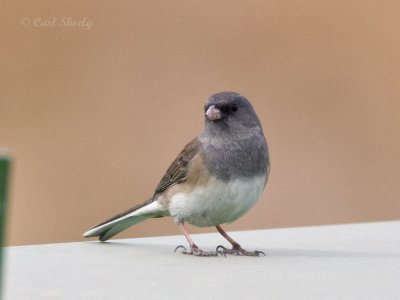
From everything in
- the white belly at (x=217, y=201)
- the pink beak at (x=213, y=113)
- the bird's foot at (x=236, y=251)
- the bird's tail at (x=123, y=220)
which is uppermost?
the pink beak at (x=213, y=113)

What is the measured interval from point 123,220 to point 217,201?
379 mm

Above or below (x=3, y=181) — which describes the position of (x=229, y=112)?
above

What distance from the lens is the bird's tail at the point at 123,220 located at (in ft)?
6.93

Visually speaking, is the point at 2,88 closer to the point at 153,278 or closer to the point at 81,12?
the point at 81,12

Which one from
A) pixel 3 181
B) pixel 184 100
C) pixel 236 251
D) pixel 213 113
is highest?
pixel 184 100

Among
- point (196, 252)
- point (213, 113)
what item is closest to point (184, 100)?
point (213, 113)

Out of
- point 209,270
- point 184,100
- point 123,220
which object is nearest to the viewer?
point 209,270

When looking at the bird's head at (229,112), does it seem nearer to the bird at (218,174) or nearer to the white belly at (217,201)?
the bird at (218,174)

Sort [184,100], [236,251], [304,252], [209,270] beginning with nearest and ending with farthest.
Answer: [209,270] → [304,252] → [236,251] → [184,100]

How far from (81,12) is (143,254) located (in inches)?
90.6

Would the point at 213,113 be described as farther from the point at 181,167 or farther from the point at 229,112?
the point at 181,167

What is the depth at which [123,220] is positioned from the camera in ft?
7.06

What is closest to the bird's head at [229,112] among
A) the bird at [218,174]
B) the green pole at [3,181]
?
the bird at [218,174]

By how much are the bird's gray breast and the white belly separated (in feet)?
0.07
